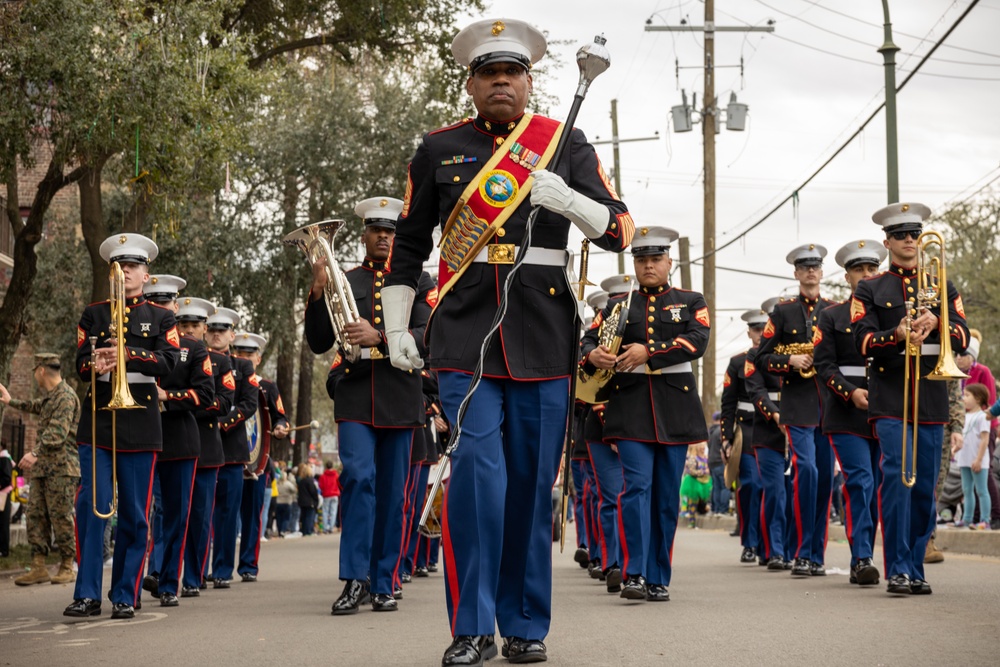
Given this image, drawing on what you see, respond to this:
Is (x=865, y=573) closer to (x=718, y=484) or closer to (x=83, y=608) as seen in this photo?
(x=83, y=608)

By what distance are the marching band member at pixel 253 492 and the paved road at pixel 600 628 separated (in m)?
1.78

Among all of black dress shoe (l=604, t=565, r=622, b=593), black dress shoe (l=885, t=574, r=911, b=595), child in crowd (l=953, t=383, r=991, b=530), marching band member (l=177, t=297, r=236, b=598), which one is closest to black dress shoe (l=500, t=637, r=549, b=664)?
black dress shoe (l=885, t=574, r=911, b=595)

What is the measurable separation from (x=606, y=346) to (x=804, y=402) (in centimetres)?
282

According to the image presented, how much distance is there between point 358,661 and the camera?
682cm

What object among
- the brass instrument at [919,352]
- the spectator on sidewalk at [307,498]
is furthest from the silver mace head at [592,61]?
the spectator on sidewalk at [307,498]

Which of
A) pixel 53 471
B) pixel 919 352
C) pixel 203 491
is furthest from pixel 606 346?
pixel 53 471

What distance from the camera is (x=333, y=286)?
32.3 feet

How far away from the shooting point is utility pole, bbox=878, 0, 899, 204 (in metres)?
22.1

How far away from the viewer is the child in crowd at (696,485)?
112 feet

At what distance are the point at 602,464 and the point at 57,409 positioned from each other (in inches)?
212

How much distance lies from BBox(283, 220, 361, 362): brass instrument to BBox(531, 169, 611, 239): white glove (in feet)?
11.7

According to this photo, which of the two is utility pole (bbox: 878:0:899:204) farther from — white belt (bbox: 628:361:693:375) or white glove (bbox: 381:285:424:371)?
white glove (bbox: 381:285:424:371)

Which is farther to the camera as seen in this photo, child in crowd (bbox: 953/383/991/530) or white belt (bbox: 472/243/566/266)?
child in crowd (bbox: 953/383/991/530)

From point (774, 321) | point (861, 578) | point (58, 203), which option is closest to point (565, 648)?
point (861, 578)
